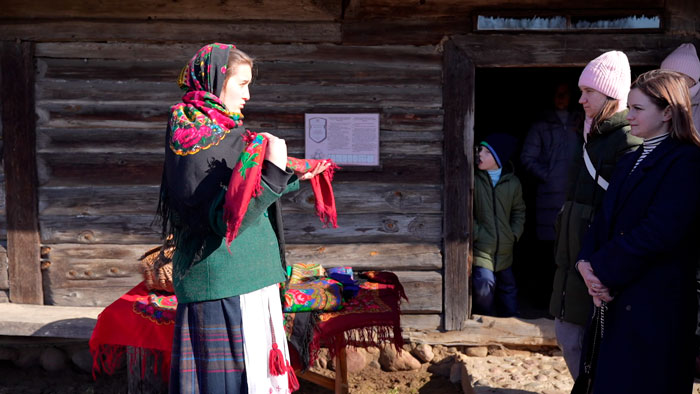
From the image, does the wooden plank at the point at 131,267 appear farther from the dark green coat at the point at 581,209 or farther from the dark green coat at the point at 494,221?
the dark green coat at the point at 581,209

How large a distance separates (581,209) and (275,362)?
1.69 metres

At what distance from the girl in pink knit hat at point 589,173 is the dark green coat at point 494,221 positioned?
6.75 ft

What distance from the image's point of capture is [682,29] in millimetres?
4941

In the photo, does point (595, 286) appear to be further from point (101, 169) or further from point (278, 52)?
point (101, 169)

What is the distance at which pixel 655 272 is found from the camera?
2.66 m

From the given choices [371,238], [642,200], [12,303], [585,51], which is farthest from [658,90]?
[12,303]

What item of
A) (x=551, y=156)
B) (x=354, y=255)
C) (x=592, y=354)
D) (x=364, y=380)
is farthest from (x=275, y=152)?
(x=551, y=156)

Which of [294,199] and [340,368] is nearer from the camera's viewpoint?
[340,368]

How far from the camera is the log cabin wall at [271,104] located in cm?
499

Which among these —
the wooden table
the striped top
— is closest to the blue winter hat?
the wooden table

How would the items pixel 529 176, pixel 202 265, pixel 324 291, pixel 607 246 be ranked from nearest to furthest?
pixel 202 265 → pixel 607 246 → pixel 324 291 → pixel 529 176

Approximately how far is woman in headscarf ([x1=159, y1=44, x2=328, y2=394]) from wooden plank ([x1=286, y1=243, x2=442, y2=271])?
2.52m

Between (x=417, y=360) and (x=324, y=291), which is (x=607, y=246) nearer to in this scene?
(x=324, y=291)

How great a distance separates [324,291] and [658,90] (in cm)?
210
